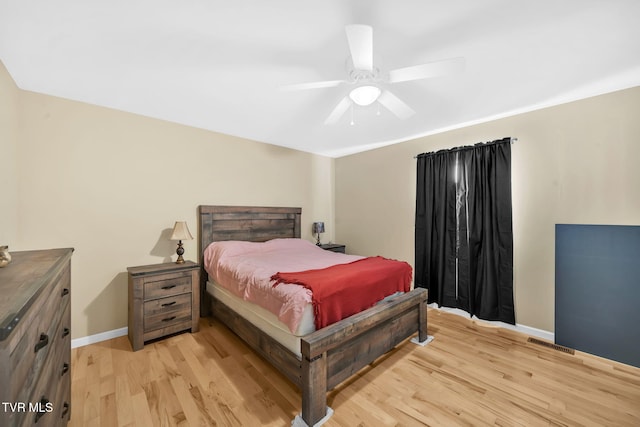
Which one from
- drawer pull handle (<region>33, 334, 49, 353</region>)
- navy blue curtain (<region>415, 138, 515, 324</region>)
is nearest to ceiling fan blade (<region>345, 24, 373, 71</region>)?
drawer pull handle (<region>33, 334, 49, 353</region>)

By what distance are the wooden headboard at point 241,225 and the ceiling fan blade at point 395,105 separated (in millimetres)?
2336

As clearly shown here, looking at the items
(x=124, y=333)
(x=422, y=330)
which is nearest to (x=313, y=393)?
(x=422, y=330)

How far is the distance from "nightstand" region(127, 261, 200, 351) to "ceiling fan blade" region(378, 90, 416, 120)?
2721 millimetres

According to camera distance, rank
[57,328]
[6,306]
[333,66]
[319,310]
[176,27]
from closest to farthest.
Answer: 1. [6,306]
2. [57,328]
3. [176,27]
4. [319,310]
5. [333,66]

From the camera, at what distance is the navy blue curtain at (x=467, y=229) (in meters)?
3.02

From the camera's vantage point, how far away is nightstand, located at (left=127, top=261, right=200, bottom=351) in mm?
2533

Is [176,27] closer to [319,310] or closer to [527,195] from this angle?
[319,310]

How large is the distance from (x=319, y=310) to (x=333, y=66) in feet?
6.12

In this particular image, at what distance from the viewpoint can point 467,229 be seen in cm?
332

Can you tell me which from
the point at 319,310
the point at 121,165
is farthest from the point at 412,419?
the point at 121,165

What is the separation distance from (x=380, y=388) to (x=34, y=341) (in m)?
2.06

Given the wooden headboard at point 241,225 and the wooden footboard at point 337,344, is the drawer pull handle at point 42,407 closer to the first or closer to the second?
the wooden footboard at point 337,344

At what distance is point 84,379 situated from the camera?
2.07 meters


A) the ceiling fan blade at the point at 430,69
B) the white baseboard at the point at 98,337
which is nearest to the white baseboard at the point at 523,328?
the ceiling fan blade at the point at 430,69
